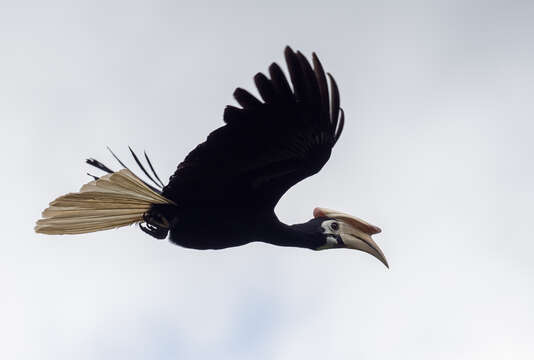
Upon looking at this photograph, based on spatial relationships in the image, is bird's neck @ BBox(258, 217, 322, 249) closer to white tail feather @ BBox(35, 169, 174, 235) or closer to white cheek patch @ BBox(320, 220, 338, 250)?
white cheek patch @ BBox(320, 220, 338, 250)

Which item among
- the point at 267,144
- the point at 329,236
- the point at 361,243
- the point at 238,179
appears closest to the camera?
the point at 267,144

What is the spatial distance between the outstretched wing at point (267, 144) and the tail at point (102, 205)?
38 centimetres

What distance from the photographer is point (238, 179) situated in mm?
12469

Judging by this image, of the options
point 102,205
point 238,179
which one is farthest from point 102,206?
point 238,179

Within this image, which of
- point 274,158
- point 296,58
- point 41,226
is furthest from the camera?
point 41,226

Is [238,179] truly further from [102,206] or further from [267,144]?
[102,206]

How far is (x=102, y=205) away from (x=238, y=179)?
6.18ft

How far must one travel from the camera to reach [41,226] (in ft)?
44.0

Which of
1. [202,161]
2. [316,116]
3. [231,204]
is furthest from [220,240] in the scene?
[316,116]

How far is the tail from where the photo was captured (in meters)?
12.5

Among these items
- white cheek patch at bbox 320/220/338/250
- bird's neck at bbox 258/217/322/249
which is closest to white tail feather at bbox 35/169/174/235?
bird's neck at bbox 258/217/322/249

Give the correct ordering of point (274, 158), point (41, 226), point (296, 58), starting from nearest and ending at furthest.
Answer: point (296, 58)
point (274, 158)
point (41, 226)

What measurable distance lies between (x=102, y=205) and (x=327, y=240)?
3.19 metres

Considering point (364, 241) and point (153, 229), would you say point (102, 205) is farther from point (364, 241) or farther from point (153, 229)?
point (364, 241)
